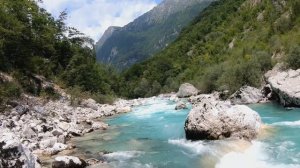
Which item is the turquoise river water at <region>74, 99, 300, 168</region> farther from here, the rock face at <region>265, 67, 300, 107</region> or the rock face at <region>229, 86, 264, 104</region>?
the rock face at <region>229, 86, 264, 104</region>

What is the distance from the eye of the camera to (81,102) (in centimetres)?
5131

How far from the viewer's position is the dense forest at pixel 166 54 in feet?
156

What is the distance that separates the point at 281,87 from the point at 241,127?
63.5ft

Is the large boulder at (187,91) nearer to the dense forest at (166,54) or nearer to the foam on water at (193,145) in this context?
the dense forest at (166,54)

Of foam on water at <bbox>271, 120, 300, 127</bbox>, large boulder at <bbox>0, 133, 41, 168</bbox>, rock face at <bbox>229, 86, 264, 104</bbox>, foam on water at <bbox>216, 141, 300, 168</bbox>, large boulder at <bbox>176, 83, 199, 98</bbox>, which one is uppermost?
large boulder at <bbox>176, 83, 199, 98</bbox>

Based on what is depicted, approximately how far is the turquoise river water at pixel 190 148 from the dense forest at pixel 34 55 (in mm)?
11829

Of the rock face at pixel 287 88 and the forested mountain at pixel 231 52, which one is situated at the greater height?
the forested mountain at pixel 231 52

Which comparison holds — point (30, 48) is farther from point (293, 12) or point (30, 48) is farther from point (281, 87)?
point (293, 12)

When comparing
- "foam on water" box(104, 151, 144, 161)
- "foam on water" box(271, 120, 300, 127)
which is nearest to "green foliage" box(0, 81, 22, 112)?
"foam on water" box(104, 151, 144, 161)

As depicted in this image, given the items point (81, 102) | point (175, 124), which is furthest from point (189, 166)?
point (81, 102)

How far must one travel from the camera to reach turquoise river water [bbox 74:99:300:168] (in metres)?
19.2

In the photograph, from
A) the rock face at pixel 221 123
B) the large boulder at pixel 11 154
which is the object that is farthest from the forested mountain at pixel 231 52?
the large boulder at pixel 11 154

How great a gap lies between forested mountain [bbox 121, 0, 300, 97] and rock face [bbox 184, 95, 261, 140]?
30570 mm

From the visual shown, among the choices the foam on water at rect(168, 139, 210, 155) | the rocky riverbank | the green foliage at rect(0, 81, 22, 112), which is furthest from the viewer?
the green foliage at rect(0, 81, 22, 112)
